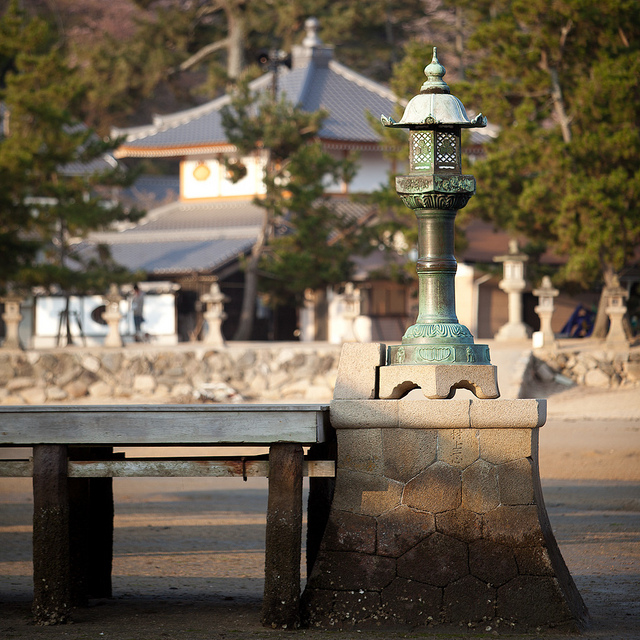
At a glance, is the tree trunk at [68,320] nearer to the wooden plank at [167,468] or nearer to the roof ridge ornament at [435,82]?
the wooden plank at [167,468]

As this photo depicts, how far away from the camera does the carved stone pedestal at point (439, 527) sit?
636 centimetres

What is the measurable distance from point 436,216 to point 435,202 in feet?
0.37

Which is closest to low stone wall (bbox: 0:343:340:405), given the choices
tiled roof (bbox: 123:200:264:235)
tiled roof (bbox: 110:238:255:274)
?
tiled roof (bbox: 110:238:255:274)

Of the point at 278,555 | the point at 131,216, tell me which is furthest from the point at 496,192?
the point at 278,555

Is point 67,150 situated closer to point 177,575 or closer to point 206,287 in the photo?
point 206,287

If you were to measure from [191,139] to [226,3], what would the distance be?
1180cm

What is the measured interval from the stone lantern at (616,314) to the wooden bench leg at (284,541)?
661 inches

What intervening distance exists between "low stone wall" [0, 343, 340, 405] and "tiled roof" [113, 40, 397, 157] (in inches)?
388

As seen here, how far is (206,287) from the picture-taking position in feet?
92.7

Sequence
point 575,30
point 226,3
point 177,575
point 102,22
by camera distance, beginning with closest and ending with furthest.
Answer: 1. point 177,575
2. point 575,30
3. point 226,3
4. point 102,22

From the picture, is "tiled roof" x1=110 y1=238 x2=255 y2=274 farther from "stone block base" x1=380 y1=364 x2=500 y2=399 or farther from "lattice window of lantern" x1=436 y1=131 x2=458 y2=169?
"stone block base" x1=380 y1=364 x2=500 y2=399

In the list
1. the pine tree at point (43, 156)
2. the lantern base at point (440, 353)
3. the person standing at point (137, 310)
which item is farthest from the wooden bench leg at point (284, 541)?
the person standing at point (137, 310)

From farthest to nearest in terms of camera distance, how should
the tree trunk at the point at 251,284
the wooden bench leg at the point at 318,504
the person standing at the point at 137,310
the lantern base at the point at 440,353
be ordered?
the person standing at the point at 137,310 → the tree trunk at the point at 251,284 → the wooden bench leg at the point at 318,504 → the lantern base at the point at 440,353

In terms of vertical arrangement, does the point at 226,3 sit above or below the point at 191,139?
above
